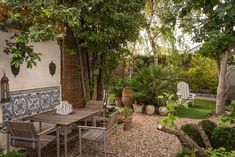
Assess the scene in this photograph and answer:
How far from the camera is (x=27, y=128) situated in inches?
164

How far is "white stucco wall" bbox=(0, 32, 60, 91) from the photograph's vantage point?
4.71 metres

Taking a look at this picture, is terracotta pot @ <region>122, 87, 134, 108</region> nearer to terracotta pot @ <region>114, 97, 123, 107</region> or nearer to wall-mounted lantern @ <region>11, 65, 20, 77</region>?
terracotta pot @ <region>114, 97, 123, 107</region>

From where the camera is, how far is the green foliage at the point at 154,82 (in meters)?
9.26

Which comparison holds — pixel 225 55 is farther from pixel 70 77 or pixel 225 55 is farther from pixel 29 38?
pixel 29 38

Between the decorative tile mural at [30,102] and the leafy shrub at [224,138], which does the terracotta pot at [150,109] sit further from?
the leafy shrub at [224,138]

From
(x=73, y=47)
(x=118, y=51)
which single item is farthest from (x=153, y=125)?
(x=73, y=47)

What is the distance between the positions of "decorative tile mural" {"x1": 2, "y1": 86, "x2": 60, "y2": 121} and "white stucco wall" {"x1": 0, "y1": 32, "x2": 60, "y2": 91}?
0.37 feet

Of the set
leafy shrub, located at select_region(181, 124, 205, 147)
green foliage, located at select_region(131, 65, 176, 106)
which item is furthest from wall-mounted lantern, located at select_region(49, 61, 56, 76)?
green foliage, located at select_region(131, 65, 176, 106)

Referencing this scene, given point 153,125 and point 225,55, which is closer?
point 153,125

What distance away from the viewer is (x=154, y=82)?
9328mm

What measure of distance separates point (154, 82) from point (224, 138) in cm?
537

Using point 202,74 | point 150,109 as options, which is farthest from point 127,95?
point 202,74

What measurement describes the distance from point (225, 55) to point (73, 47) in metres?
5.11

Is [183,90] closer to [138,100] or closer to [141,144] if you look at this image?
[138,100]
